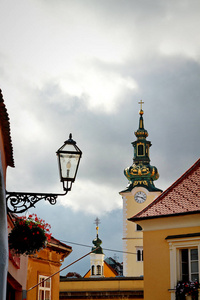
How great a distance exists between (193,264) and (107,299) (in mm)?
11924

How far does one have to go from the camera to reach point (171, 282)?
65.3 ft

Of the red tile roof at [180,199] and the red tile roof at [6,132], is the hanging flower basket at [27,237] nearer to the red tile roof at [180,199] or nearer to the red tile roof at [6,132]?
the red tile roof at [6,132]

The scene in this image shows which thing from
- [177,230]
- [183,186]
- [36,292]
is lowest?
[36,292]

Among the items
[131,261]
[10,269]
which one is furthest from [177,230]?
[131,261]

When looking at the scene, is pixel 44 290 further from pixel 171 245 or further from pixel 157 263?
pixel 171 245

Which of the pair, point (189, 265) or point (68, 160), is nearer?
point (68, 160)

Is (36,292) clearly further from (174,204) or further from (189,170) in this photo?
(189,170)

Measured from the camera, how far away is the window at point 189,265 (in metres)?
19.5

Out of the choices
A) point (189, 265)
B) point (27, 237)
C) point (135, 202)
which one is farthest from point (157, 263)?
point (135, 202)

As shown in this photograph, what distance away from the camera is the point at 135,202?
7231cm

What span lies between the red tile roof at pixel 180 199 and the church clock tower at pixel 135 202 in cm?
4641

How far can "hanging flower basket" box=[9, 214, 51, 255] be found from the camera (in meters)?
9.41

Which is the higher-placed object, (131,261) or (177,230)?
(131,261)

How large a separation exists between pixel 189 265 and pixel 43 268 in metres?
5.02
